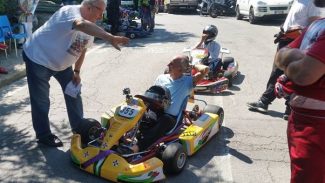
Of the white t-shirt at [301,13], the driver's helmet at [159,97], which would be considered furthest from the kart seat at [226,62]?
the driver's helmet at [159,97]

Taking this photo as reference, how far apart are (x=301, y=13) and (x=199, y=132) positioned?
2.13 metres

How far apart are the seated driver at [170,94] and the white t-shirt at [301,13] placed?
4.71ft

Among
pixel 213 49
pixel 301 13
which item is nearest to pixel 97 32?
pixel 301 13

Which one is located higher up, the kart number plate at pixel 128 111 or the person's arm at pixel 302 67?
the person's arm at pixel 302 67

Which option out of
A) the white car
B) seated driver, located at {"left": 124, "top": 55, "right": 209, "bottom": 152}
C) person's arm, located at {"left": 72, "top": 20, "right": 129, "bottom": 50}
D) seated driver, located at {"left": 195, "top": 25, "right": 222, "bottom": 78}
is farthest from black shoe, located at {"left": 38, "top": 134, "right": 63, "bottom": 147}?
the white car

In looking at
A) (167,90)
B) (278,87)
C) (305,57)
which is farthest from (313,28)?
(167,90)

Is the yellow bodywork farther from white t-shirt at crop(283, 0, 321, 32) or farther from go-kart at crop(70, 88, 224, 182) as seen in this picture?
white t-shirt at crop(283, 0, 321, 32)

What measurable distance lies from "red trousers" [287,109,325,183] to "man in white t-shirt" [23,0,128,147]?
100 inches

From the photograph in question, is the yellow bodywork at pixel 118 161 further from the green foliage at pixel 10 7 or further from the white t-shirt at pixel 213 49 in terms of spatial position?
the green foliage at pixel 10 7

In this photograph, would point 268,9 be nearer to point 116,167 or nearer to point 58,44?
point 58,44

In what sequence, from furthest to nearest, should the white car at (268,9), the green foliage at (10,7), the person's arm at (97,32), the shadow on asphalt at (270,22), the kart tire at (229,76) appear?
the shadow on asphalt at (270,22) → the white car at (268,9) → the green foliage at (10,7) → the kart tire at (229,76) → the person's arm at (97,32)

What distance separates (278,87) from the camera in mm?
2953

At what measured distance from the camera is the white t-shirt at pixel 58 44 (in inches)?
190

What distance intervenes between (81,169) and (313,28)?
2.89 meters
